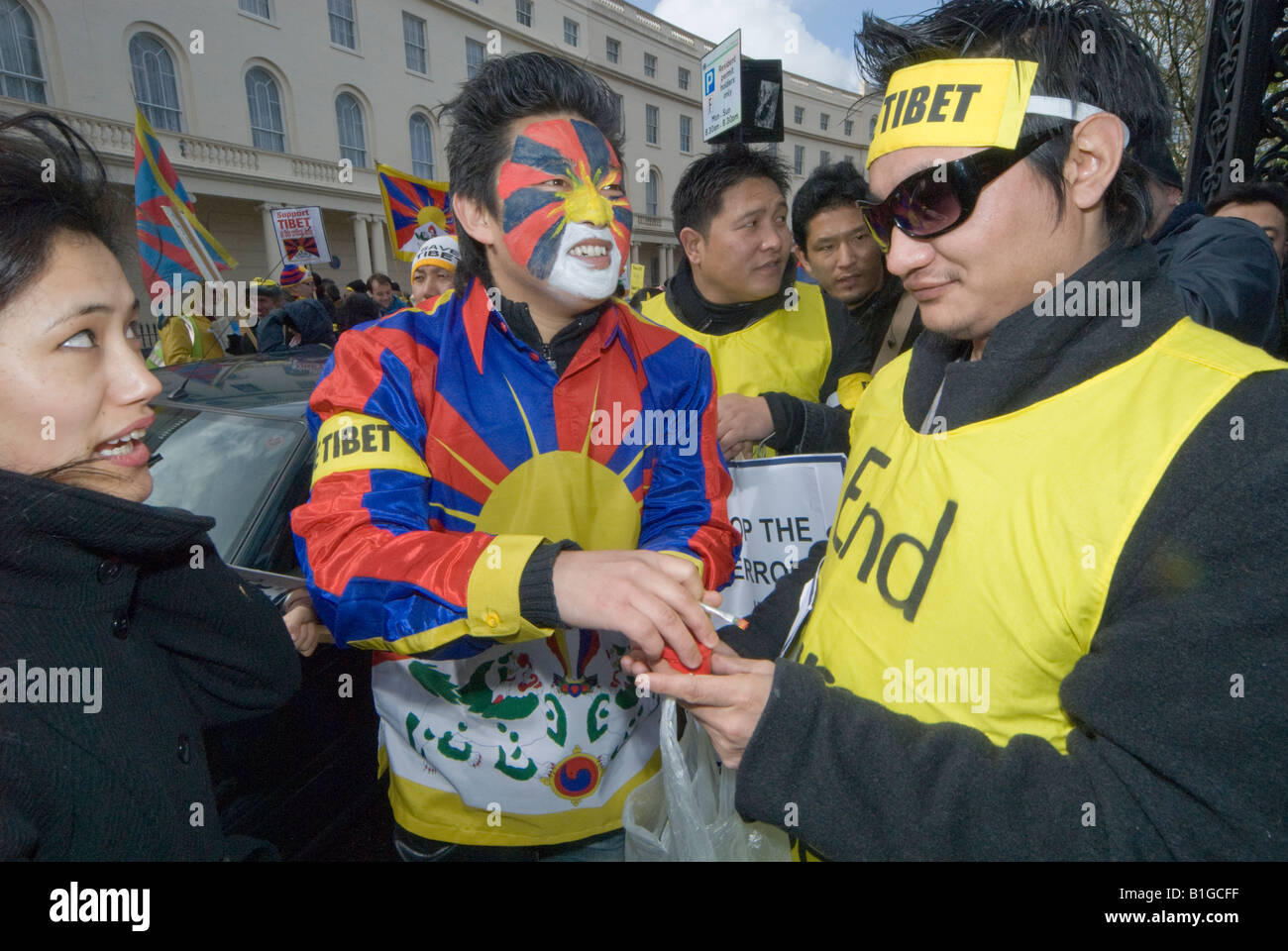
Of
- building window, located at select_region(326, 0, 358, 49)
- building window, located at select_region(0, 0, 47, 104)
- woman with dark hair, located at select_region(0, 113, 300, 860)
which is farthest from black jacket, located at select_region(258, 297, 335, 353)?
building window, located at select_region(326, 0, 358, 49)

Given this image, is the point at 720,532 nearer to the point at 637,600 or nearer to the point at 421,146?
the point at 637,600

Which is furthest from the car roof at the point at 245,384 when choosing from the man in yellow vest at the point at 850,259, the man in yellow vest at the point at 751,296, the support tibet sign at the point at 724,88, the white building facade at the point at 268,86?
the white building facade at the point at 268,86

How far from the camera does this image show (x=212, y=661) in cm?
144

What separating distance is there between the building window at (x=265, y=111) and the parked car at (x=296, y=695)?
67.1ft

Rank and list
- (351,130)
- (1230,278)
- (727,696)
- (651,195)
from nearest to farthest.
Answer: (727,696) < (1230,278) < (351,130) < (651,195)

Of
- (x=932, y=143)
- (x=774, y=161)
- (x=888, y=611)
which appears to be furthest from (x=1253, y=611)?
(x=774, y=161)

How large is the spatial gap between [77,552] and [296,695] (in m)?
1.45

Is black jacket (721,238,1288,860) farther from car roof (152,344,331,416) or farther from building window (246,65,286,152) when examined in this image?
building window (246,65,286,152)

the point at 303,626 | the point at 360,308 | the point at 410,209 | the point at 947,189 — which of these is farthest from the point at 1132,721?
the point at 360,308

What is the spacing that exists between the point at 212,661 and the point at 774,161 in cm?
307

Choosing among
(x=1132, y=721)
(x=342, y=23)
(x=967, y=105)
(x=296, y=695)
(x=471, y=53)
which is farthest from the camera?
(x=471, y=53)

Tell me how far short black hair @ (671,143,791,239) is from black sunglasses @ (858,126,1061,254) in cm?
198

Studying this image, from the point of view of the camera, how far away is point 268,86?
19453mm

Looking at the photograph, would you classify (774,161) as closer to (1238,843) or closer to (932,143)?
(932,143)
